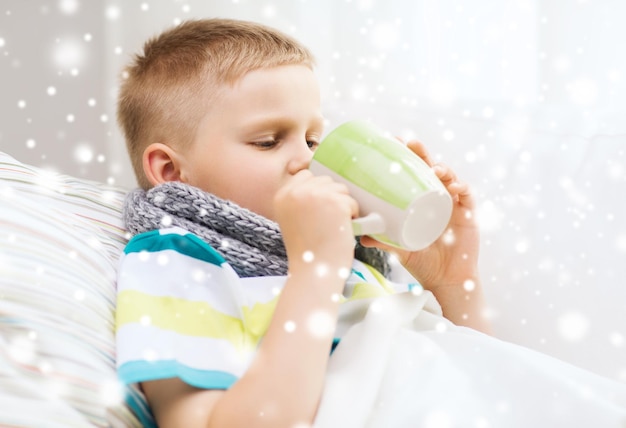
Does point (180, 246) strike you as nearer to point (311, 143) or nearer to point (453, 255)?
point (311, 143)

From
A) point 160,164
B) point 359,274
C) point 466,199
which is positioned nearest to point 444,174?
point 466,199

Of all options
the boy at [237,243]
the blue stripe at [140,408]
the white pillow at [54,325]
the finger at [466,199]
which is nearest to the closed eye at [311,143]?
the boy at [237,243]

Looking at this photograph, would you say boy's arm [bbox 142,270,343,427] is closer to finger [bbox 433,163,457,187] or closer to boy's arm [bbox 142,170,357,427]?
boy's arm [bbox 142,170,357,427]

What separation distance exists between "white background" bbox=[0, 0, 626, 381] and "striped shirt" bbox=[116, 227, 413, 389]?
1.77 feet

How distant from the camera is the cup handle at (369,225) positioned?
83 cm

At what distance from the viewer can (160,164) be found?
113cm

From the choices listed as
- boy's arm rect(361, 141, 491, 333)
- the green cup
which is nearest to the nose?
the green cup

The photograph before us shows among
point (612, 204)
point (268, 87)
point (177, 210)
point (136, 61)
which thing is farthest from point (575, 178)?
point (136, 61)

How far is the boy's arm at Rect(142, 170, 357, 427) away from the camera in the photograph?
737mm

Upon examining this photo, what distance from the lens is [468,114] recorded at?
1.45 meters

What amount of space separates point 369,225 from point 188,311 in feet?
0.77

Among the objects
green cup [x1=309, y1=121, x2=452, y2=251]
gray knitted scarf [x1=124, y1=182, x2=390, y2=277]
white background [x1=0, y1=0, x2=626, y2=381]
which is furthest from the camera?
white background [x1=0, y1=0, x2=626, y2=381]

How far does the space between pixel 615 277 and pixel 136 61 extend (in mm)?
914

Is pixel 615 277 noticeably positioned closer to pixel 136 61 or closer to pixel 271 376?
pixel 271 376
